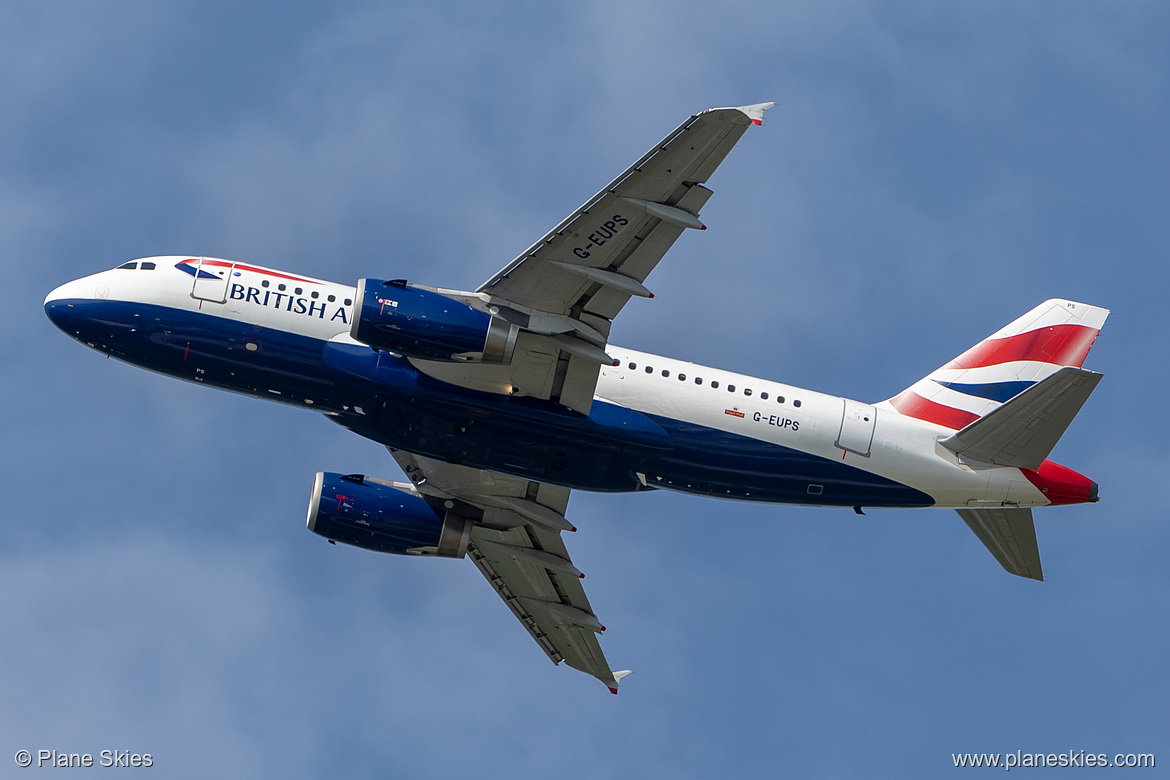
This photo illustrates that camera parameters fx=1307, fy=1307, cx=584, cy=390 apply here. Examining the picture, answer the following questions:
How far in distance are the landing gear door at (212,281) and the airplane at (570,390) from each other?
0.05 metres

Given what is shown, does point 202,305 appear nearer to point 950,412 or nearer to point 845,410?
point 845,410

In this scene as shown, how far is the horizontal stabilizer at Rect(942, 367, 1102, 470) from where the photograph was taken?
1548 inches

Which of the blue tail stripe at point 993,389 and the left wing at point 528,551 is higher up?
the blue tail stripe at point 993,389

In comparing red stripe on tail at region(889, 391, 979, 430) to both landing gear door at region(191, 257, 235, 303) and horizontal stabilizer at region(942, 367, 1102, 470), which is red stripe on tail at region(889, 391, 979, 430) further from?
landing gear door at region(191, 257, 235, 303)

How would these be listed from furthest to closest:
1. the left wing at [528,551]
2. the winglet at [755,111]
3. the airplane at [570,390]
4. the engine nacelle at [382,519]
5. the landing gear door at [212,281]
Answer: the left wing at [528,551], the engine nacelle at [382,519], the landing gear door at [212,281], the airplane at [570,390], the winglet at [755,111]

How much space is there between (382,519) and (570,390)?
1040cm

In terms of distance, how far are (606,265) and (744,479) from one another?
8.62 meters

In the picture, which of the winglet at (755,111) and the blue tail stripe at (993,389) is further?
the blue tail stripe at (993,389)

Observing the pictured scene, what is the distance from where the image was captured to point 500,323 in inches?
1515

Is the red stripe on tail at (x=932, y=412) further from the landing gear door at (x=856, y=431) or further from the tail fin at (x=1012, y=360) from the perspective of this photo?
the landing gear door at (x=856, y=431)

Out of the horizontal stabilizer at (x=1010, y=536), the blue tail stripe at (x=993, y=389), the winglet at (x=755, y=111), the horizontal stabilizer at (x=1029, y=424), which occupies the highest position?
the winglet at (x=755, y=111)

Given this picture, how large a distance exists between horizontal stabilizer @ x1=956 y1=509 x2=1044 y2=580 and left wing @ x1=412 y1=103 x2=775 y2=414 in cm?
1413

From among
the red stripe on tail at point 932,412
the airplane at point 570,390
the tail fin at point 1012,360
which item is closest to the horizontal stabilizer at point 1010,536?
the airplane at point 570,390

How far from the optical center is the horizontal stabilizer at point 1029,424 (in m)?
39.3
